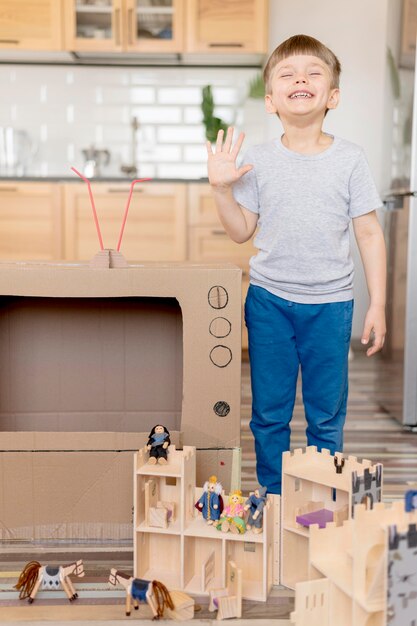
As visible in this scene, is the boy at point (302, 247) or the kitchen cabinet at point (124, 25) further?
the kitchen cabinet at point (124, 25)

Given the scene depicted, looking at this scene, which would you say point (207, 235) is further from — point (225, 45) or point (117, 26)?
point (117, 26)

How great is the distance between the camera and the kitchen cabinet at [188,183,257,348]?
3127mm

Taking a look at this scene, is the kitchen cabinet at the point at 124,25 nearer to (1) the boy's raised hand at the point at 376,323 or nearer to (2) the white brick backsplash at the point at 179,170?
(2) the white brick backsplash at the point at 179,170

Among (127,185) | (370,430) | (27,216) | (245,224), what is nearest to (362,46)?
(127,185)

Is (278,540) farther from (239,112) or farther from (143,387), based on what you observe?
(239,112)

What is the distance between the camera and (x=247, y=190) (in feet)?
4.42

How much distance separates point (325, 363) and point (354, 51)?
253 centimetres

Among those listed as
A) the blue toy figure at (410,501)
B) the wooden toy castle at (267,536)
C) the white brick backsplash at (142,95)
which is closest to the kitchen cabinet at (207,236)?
the white brick backsplash at (142,95)

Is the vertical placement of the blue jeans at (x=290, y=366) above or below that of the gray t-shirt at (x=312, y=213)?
below

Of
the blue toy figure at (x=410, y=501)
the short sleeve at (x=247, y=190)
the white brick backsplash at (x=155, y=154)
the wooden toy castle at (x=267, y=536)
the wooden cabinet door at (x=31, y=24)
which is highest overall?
the wooden cabinet door at (x=31, y=24)

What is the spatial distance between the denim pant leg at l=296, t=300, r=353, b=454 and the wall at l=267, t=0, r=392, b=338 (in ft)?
7.06

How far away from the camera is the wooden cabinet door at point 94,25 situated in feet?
10.4

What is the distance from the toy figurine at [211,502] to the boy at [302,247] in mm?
308

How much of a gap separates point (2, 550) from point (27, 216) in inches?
84.0
